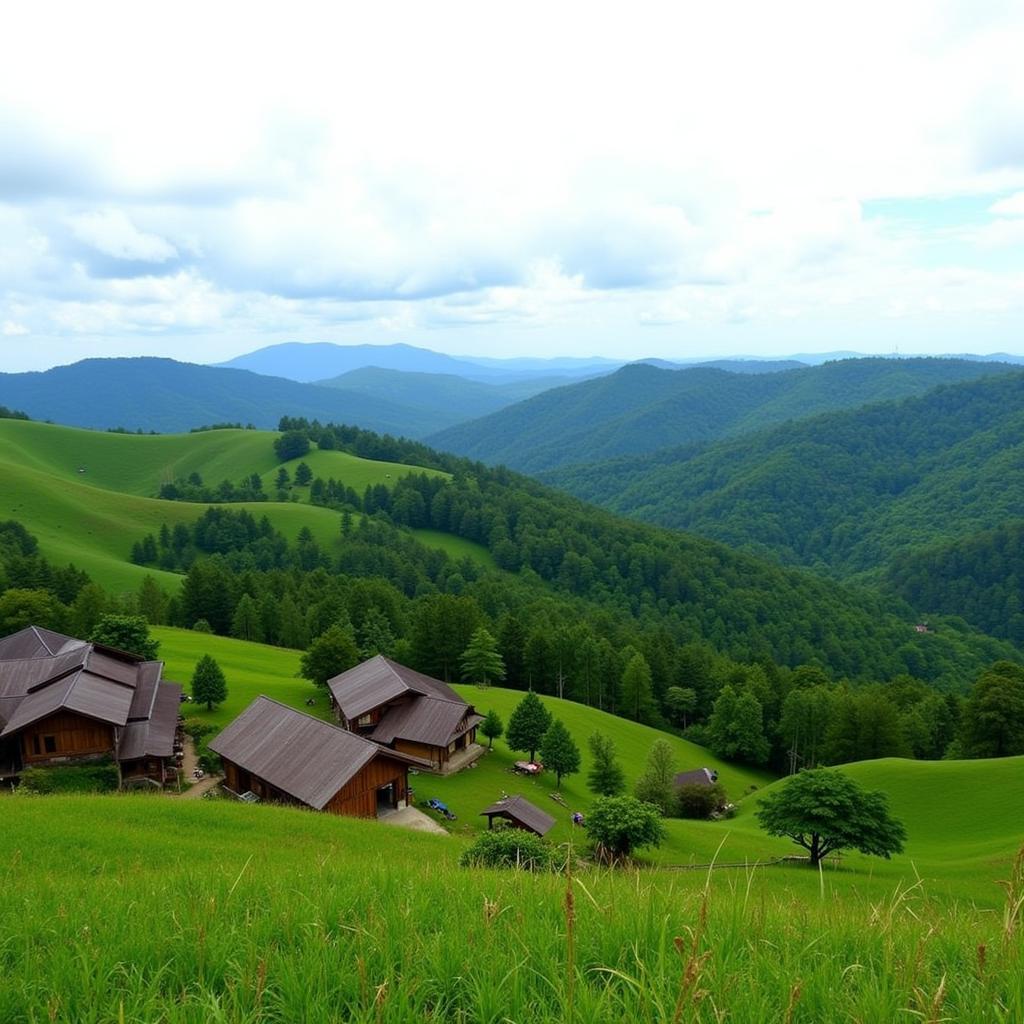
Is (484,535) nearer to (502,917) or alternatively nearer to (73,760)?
(73,760)

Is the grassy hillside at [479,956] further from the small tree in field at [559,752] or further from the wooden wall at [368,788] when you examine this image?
the small tree in field at [559,752]

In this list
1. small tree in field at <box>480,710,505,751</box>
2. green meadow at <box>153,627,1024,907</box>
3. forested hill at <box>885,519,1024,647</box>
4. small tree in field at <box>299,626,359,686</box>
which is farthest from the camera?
forested hill at <box>885,519,1024,647</box>

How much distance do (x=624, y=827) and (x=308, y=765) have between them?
14262 mm

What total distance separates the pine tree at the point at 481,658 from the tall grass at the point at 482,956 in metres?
54.8

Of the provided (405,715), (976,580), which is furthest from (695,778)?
(976,580)

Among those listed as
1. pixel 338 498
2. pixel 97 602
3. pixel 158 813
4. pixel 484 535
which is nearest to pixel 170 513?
pixel 338 498

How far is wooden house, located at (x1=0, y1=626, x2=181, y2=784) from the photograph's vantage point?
3344 cm

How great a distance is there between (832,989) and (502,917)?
7.14 ft

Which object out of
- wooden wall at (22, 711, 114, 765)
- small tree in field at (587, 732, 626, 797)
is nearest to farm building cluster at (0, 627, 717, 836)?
wooden wall at (22, 711, 114, 765)

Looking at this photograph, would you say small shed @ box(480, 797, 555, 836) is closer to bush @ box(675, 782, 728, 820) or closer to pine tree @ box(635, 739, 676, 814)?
pine tree @ box(635, 739, 676, 814)

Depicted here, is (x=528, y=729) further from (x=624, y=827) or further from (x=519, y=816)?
(x=624, y=827)

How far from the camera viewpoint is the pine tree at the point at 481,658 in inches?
2397

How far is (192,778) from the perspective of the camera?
35.6m

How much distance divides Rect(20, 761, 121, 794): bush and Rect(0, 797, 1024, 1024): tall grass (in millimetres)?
30555
